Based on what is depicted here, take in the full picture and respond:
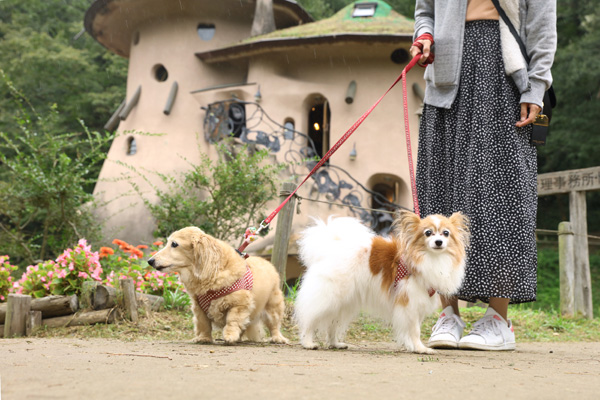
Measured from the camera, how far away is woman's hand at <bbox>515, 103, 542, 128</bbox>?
3.66m

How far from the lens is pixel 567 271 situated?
834 cm

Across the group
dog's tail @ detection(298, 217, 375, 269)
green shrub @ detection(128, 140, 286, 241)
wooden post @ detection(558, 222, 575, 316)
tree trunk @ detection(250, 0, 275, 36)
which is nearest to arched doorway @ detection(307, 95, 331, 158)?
tree trunk @ detection(250, 0, 275, 36)

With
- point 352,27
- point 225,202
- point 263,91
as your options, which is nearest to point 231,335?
point 225,202

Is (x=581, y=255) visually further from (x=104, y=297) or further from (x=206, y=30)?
(x=206, y=30)

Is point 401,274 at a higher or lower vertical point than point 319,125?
lower

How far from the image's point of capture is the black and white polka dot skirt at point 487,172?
12.0 feet

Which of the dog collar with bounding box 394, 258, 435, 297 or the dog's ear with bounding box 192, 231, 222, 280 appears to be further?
the dog's ear with bounding box 192, 231, 222, 280

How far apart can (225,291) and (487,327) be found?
5.41 feet

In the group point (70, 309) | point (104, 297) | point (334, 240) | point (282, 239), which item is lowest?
point (70, 309)

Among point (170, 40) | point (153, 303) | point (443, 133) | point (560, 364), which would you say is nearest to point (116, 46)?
point (170, 40)

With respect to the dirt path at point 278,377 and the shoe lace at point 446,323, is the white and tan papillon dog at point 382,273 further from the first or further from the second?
the dirt path at point 278,377

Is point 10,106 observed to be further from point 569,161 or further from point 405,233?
point 405,233

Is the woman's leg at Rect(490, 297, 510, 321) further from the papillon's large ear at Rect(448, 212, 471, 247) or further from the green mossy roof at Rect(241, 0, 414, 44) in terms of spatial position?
the green mossy roof at Rect(241, 0, 414, 44)

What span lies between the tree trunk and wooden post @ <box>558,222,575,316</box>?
1052cm
